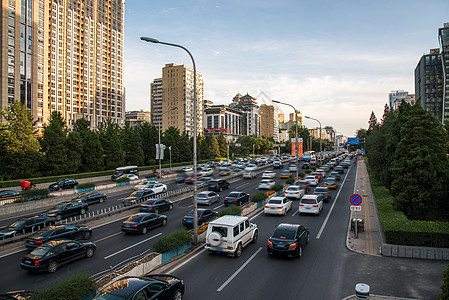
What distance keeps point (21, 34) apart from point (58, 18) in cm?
2475

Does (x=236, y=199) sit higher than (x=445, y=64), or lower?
lower

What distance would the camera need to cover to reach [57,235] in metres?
16.8

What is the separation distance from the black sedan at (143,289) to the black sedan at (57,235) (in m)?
9.72

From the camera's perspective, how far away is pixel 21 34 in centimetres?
8362

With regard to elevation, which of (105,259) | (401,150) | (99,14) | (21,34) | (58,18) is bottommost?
(105,259)

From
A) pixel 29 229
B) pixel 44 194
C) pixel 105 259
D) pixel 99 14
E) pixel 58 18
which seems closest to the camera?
pixel 105 259

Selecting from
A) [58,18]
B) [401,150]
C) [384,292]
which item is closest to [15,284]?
[384,292]

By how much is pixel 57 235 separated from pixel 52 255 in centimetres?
369


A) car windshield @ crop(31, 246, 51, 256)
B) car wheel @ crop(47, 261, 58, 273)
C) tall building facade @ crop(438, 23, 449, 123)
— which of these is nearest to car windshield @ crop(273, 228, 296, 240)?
car wheel @ crop(47, 261, 58, 273)

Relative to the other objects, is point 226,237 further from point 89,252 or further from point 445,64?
point 445,64

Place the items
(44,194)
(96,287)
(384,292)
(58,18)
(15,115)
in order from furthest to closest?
(58,18), (15,115), (44,194), (384,292), (96,287)

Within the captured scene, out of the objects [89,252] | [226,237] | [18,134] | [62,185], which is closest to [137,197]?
[89,252]

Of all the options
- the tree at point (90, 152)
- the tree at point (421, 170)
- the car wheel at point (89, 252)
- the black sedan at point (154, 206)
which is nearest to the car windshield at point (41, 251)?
the car wheel at point (89, 252)

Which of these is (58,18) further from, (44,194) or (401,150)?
(401,150)
